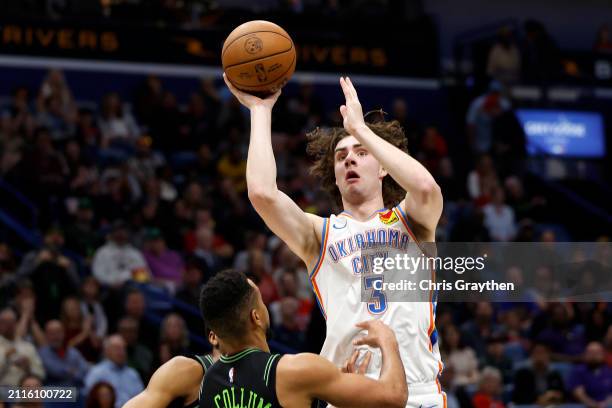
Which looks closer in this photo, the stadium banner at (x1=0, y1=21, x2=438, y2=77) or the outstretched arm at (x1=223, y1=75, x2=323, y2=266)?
the outstretched arm at (x1=223, y1=75, x2=323, y2=266)

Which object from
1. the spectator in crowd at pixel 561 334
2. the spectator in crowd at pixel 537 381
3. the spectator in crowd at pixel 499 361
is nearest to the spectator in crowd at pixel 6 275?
the spectator in crowd at pixel 499 361

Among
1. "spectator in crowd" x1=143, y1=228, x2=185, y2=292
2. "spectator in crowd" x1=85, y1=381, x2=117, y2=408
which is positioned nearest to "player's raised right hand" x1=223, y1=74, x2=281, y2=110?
"spectator in crowd" x1=85, y1=381, x2=117, y2=408

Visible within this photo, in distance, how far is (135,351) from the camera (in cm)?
1033

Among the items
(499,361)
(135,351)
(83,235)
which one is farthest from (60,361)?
(499,361)

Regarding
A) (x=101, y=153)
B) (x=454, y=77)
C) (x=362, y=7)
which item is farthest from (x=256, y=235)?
(x=454, y=77)

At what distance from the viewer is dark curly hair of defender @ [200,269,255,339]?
461 cm

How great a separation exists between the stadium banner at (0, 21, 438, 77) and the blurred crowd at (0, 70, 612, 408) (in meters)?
0.48

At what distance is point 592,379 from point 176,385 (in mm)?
7835

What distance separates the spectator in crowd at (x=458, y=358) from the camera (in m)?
11.6

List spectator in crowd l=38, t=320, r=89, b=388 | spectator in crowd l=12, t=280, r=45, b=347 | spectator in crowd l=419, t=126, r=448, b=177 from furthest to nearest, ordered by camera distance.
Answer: spectator in crowd l=419, t=126, r=448, b=177 → spectator in crowd l=12, t=280, r=45, b=347 → spectator in crowd l=38, t=320, r=89, b=388

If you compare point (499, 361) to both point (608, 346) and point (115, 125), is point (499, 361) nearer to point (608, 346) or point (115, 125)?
point (608, 346)

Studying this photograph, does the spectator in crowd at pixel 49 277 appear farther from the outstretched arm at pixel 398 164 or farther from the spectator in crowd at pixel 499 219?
the outstretched arm at pixel 398 164

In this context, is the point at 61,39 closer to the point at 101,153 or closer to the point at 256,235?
the point at 101,153

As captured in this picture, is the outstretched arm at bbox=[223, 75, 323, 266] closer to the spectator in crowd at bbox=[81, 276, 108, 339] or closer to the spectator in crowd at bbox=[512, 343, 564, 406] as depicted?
the spectator in crowd at bbox=[81, 276, 108, 339]
